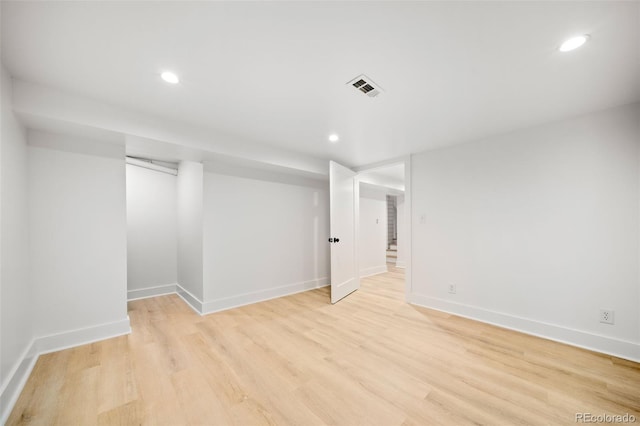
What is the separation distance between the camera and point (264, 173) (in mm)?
3832

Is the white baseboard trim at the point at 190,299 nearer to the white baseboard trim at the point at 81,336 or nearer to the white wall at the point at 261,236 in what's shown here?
the white wall at the point at 261,236

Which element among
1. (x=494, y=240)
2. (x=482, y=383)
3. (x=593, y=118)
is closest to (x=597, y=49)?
(x=593, y=118)

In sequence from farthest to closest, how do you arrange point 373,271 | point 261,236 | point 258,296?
1. point 373,271
2. point 261,236
3. point 258,296

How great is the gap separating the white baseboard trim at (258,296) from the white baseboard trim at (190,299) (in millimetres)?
146

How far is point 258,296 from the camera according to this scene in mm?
3678

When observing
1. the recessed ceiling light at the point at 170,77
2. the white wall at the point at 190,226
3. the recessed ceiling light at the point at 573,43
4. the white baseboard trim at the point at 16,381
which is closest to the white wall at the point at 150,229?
the white wall at the point at 190,226

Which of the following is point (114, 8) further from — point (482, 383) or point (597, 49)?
point (482, 383)

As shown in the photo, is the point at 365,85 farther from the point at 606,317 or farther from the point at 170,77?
the point at 606,317

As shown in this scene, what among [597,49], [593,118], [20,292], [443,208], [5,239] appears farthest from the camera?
[443,208]

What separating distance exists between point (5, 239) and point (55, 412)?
3.88ft

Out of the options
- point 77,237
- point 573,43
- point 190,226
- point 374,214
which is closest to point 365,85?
point 573,43

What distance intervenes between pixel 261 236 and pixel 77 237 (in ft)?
6.68

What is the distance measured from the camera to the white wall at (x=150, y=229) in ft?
12.5

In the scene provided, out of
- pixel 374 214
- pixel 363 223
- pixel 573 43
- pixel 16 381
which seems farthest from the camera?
pixel 374 214
